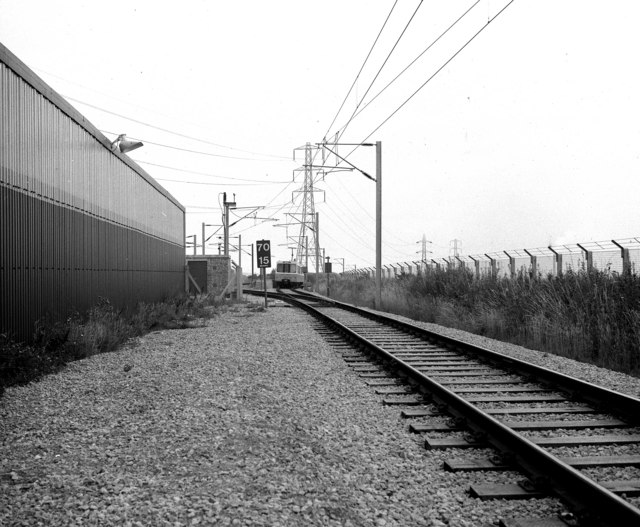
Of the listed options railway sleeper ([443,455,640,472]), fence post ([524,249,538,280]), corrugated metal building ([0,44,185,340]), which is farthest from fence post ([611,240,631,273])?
corrugated metal building ([0,44,185,340])

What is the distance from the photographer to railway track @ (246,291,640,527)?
13.5 feet

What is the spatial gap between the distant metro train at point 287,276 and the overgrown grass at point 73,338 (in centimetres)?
4180

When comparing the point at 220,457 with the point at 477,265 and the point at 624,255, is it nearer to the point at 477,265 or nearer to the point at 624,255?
the point at 624,255

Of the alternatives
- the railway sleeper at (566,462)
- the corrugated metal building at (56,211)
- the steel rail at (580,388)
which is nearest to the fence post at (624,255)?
the steel rail at (580,388)

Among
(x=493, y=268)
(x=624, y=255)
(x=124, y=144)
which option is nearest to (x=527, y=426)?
(x=624, y=255)

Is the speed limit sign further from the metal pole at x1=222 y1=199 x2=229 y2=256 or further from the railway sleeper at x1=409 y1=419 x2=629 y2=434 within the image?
the railway sleeper at x1=409 y1=419 x2=629 y2=434

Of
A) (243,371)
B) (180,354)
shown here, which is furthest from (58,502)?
(180,354)

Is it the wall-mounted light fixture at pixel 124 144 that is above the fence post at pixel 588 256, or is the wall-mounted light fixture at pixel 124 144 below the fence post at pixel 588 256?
above

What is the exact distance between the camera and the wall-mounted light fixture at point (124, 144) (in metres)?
16.9

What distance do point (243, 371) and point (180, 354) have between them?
8.41 feet

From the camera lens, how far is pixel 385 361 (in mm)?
10141

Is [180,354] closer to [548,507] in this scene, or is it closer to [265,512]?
[265,512]

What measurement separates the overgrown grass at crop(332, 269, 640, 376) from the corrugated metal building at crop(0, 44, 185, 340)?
9.89m

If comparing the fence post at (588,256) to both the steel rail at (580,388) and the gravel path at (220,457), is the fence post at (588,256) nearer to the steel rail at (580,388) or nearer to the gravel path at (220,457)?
the steel rail at (580,388)
